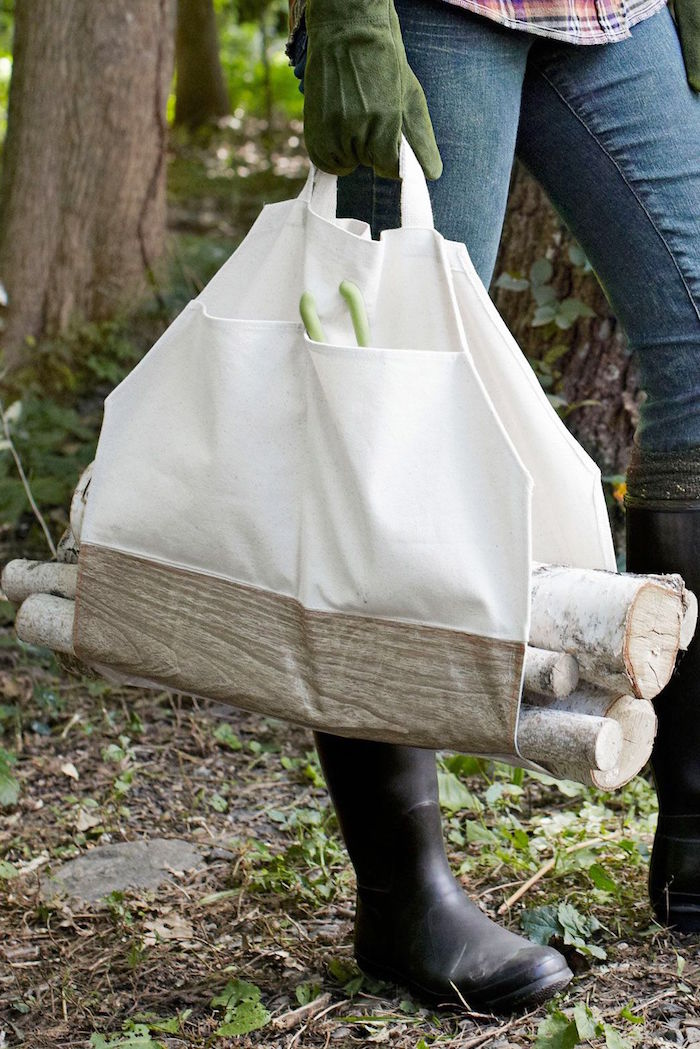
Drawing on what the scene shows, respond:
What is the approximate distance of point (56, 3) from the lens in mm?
4105

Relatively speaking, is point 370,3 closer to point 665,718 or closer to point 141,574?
point 141,574

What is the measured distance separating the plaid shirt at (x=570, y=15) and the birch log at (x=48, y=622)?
81 cm

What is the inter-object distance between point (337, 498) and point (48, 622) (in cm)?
51

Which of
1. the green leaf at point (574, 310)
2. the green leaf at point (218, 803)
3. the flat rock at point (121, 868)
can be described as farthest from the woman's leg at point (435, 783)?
the green leaf at point (574, 310)

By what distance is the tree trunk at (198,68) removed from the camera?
807cm

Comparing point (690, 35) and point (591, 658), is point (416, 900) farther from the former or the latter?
point (690, 35)

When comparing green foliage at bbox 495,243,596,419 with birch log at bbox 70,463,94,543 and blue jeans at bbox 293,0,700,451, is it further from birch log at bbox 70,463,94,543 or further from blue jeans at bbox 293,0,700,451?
birch log at bbox 70,463,94,543

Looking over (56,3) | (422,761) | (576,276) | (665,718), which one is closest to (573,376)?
(576,276)

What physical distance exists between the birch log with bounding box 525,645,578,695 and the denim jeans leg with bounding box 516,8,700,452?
1.57ft

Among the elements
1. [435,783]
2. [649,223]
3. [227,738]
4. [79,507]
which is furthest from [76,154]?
[435,783]

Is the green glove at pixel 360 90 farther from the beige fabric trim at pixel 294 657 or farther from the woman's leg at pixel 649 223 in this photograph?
the beige fabric trim at pixel 294 657

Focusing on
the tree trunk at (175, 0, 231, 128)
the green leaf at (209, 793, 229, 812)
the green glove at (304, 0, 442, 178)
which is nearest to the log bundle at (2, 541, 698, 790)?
the green glove at (304, 0, 442, 178)

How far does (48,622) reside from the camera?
149 cm

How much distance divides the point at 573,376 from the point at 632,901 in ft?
4.35
